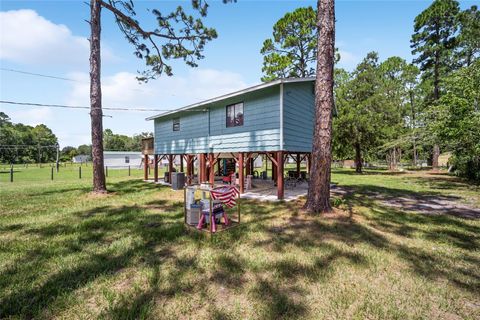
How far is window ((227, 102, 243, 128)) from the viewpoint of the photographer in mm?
12058

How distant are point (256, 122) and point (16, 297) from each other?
9.80 metres

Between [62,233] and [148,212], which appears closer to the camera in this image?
[62,233]

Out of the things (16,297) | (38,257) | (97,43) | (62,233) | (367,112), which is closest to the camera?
(16,297)

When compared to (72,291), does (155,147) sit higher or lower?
higher

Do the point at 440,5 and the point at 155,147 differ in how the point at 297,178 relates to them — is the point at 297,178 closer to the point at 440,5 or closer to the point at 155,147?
the point at 155,147

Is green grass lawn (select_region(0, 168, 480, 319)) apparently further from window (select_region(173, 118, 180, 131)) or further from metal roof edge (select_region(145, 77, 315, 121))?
window (select_region(173, 118, 180, 131))

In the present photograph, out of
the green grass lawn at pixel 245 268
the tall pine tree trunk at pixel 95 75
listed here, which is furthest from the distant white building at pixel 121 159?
the green grass lawn at pixel 245 268

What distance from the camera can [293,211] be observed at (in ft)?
25.5

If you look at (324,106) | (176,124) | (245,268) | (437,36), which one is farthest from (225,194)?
(437,36)

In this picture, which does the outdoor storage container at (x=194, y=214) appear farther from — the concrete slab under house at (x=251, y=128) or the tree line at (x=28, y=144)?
the tree line at (x=28, y=144)

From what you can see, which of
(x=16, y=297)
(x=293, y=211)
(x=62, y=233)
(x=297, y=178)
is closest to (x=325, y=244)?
(x=293, y=211)

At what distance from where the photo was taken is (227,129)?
1263 cm

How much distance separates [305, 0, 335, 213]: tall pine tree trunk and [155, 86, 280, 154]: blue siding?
310 cm

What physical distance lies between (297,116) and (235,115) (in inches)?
133
